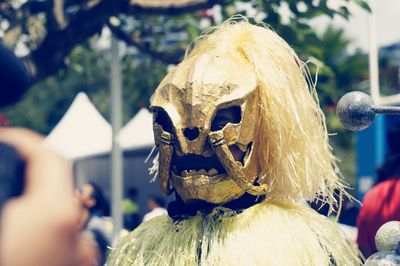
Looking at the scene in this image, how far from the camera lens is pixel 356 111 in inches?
83.7

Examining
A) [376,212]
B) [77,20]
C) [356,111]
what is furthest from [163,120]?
[77,20]

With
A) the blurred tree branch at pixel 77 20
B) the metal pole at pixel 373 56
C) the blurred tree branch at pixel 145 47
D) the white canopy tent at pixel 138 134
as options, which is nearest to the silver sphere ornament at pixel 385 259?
the blurred tree branch at pixel 77 20

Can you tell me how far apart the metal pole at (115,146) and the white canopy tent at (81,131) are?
881 millimetres

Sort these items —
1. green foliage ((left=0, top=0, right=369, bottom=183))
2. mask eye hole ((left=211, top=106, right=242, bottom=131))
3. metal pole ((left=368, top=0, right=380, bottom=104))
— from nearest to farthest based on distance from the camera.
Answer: mask eye hole ((left=211, top=106, right=242, bottom=131))
green foliage ((left=0, top=0, right=369, bottom=183))
metal pole ((left=368, top=0, right=380, bottom=104))

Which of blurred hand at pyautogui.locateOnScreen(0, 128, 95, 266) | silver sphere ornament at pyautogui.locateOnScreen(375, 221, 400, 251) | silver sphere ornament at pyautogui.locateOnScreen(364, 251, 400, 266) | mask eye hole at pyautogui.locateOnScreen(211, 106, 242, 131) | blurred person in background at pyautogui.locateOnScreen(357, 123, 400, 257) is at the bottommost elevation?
blurred person in background at pyautogui.locateOnScreen(357, 123, 400, 257)

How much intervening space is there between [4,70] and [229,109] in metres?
1.18

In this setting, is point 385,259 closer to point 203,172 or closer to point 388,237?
point 388,237

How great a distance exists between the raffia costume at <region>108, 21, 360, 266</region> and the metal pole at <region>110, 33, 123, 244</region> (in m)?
2.59

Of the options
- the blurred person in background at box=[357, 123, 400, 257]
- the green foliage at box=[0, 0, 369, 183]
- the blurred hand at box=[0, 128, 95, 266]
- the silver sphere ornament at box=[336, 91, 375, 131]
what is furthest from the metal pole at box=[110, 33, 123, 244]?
the blurred hand at box=[0, 128, 95, 266]

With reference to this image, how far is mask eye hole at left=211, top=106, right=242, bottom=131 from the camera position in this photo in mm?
2311

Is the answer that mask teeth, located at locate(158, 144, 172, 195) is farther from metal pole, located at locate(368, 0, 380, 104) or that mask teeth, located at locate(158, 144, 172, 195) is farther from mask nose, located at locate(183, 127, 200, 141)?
metal pole, located at locate(368, 0, 380, 104)

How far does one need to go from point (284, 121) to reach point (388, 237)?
45 cm

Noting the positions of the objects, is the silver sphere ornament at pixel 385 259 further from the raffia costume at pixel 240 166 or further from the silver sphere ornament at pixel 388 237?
the raffia costume at pixel 240 166

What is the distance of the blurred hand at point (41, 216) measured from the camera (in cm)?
111
